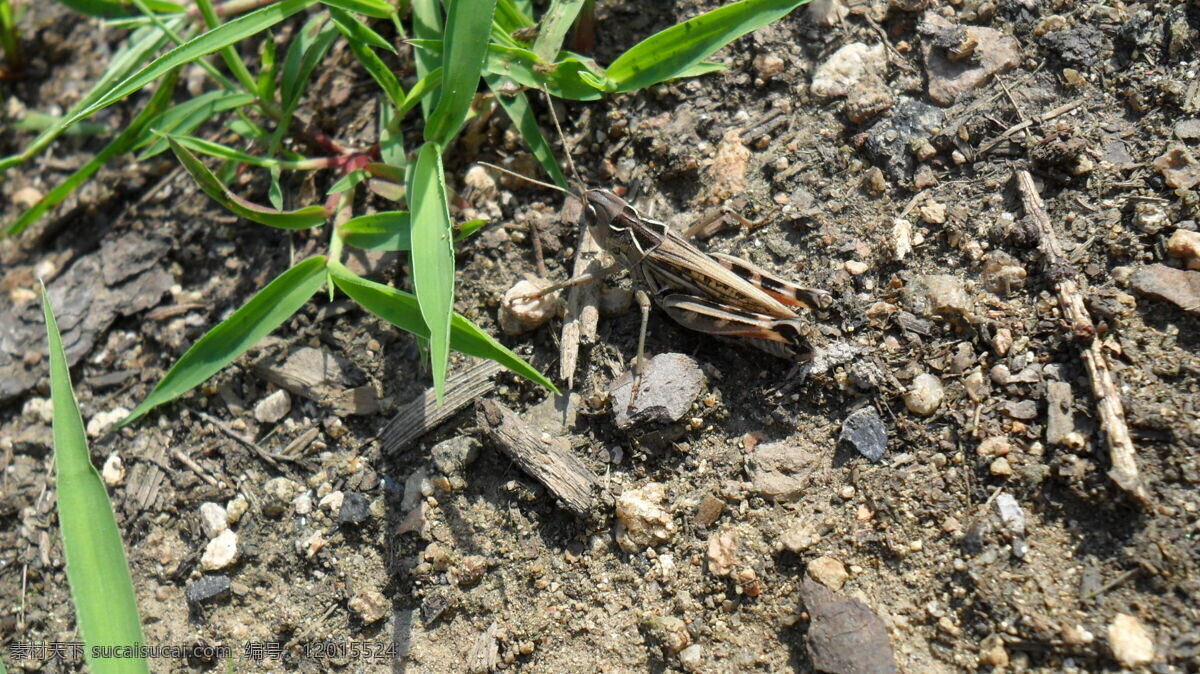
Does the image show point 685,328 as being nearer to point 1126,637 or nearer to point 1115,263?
point 1115,263

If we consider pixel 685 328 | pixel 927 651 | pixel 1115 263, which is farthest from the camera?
pixel 685 328

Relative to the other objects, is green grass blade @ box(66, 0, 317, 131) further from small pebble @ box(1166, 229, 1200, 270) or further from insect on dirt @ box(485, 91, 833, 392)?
small pebble @ box(1166, 229, 1200, 270)

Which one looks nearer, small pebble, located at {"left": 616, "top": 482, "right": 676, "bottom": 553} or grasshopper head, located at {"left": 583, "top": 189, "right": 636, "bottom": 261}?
small pebble, located at {"left": 616, "top": 482, "right": 676, "bottom": 553}

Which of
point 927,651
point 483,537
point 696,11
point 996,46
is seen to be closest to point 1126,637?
point 927,651

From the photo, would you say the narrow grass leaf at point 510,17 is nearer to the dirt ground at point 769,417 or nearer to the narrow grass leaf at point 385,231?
the dirt ground at point 769,417

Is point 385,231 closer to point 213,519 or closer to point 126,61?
point 213,519

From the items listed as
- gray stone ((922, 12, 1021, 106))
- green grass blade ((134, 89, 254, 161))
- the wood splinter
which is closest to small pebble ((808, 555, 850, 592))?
the wood splinter

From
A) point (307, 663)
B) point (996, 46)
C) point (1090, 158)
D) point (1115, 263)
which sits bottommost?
point (307, 663)

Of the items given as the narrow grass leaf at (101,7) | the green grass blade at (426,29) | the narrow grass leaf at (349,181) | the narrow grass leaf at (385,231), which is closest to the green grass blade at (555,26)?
the green grass blade at (426,29)
